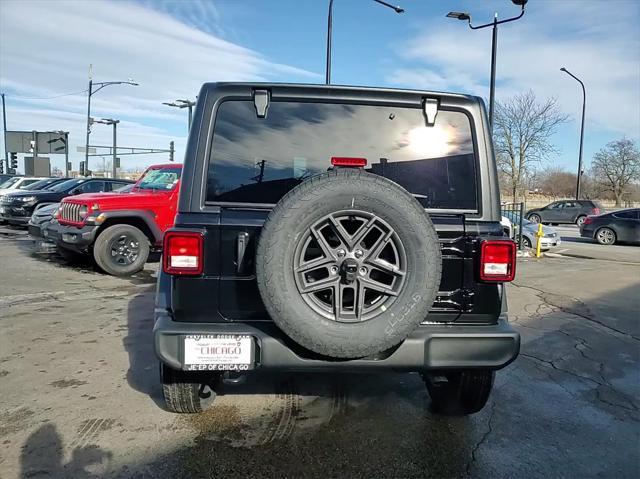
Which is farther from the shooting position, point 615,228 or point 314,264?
point 615,228

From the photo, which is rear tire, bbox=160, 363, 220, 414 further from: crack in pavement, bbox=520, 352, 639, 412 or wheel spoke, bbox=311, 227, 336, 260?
crack in pavement, bbox=520, 352, 639, 412

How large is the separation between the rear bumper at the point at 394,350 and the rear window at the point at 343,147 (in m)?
0.74

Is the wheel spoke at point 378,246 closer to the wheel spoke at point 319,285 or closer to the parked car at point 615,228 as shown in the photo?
the wheel spoke at point 319,285

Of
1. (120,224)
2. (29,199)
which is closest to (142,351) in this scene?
(120,224)

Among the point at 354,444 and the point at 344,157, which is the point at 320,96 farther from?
the point at 354,444

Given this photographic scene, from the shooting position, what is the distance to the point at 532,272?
1045 centimetres

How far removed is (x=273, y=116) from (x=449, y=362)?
1707 millimetres

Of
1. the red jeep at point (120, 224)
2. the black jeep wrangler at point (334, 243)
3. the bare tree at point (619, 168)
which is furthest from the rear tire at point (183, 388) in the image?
the bare tree at point (619, 168)

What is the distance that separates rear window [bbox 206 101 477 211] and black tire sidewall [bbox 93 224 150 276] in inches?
256

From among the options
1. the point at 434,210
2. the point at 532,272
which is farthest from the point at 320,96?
the point at 532,272

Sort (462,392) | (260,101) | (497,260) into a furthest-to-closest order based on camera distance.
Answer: (462,392)
(260,101)
(497,260)

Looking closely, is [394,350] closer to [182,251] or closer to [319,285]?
[319,285]

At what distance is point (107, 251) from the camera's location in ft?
28.5

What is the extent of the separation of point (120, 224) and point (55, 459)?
6.51 metres
